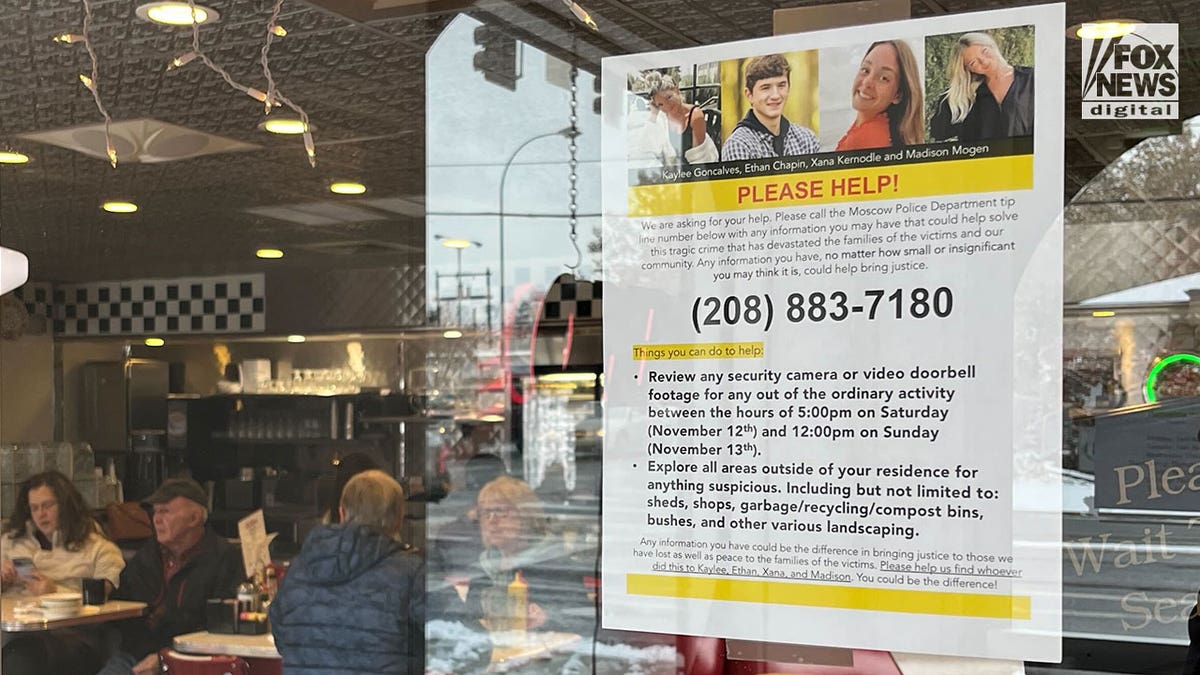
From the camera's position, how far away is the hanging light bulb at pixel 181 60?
7.36 feet

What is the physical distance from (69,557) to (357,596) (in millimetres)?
609

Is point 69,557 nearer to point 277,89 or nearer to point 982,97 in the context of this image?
point 277,89

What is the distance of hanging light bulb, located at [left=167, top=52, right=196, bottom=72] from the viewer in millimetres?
2244

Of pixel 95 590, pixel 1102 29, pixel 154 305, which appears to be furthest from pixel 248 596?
pixel 1102 29

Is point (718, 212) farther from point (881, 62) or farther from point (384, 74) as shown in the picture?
point (384, 74)

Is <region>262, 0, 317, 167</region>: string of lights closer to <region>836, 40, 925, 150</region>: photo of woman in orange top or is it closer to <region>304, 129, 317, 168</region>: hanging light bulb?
<region>304, 129, 317, 168</region>: hanging light bulb

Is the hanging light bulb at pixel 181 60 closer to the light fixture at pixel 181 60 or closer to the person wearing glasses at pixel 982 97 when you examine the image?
the light fixture at pixel 181 60

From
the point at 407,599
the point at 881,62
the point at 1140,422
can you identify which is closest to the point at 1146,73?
the point at 881,62

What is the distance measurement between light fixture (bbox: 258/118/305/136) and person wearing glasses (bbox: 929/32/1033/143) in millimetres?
1338

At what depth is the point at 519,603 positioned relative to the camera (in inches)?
98.3

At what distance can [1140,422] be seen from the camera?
5.40ft

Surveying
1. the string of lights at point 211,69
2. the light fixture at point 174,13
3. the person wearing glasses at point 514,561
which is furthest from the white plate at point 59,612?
the light fixture at point 174,13

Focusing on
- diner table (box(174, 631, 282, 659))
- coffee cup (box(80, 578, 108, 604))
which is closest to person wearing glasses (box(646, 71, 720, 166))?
diner table (box(174, 631, 282, 659))

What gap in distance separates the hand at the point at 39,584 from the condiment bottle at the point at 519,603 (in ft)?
3.12
